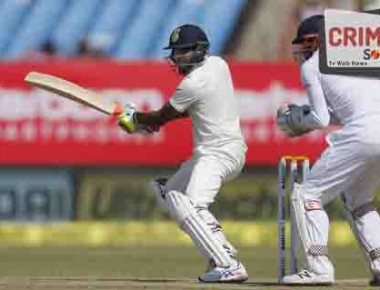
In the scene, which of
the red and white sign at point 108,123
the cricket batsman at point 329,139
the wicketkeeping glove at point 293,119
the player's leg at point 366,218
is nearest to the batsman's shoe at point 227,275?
the cricket batsman at point 329,139

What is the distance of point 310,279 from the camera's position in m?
8.60

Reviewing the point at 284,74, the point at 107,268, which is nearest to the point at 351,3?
the point at 284,74

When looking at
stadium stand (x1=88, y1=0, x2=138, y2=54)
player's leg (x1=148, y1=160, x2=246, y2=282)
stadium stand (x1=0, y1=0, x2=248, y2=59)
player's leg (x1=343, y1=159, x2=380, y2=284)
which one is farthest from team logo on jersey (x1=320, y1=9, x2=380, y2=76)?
stadium stand (x1=88, y1=0, x2=138, y2=54)

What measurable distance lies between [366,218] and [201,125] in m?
1.11

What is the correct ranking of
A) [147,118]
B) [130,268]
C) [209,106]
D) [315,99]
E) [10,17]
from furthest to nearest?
1. [10,17]
2. [130,268]
3. [147,118]
4. [209,106]
5. [315,99]

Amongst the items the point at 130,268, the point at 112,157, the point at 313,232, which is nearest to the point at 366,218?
the point at 313,232

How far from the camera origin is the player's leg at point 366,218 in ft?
29.1

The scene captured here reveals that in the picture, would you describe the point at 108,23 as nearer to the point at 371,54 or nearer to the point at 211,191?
the point at 211,191

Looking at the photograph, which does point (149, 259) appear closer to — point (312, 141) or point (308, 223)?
point (312, 141)

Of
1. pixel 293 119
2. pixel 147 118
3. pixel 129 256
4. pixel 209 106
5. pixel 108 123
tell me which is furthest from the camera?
pixel 108 123

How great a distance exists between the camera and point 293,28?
663 inches

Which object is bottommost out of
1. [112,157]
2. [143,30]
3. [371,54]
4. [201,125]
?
[112,157]

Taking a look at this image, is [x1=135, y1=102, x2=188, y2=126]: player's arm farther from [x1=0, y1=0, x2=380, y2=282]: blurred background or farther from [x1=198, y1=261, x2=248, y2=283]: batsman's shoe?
[x1=0, y1=0, x2=380, y2=282]: blurred background

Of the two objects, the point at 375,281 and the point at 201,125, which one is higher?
the point at 201,125
